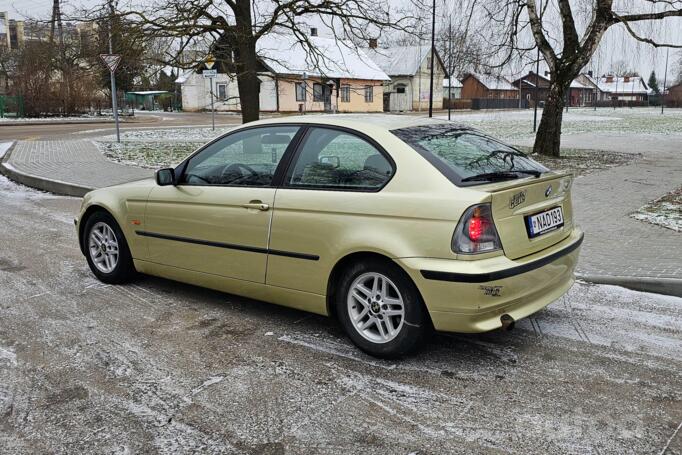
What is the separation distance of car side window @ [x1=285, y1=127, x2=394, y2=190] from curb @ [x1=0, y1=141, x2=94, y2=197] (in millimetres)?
7599

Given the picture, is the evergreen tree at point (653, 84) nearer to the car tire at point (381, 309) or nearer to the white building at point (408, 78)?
the white building at point (408, 78)

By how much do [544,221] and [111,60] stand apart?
1523 centimetres

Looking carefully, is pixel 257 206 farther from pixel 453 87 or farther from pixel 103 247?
pixel 453 87

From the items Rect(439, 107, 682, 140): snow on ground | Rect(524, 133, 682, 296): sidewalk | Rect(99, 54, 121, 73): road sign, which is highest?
Rect(99, 54, 121, 73): road sign

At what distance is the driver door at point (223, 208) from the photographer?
4355mm

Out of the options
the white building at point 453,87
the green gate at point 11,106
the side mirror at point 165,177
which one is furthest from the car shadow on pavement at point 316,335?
the white building at point 453,87

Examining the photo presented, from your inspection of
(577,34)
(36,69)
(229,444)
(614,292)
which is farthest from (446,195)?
(36,69)

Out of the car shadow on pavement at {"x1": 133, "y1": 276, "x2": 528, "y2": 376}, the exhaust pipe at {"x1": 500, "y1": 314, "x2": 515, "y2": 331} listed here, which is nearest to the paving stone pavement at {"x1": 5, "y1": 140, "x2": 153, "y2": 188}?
the car shadow on pavement at {"x1": 133, "y1": 276, "x2": 528, "y2": 376}

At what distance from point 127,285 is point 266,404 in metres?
2.74

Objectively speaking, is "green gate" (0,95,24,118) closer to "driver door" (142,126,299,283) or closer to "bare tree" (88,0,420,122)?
"bare tree" (88,0,420,122)

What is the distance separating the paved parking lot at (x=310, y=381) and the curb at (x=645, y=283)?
0.12 m

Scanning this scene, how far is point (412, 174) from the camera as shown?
3.75 metres

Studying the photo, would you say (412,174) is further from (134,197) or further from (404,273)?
(134,197)

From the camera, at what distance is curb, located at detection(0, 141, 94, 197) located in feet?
36.4
